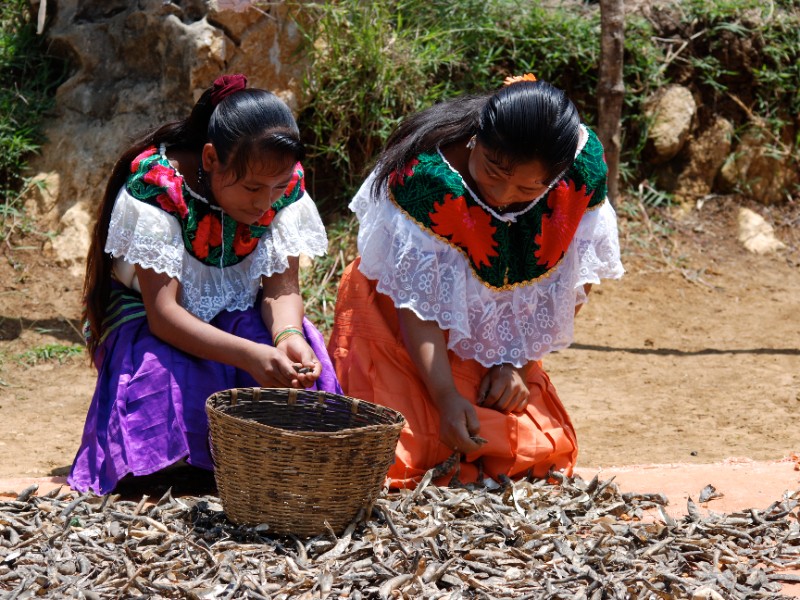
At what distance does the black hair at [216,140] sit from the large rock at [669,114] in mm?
4285

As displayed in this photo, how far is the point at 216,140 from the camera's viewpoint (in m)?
3.03

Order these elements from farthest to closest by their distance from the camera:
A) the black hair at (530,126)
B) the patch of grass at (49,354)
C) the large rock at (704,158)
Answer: the large rock at (704,158) < the patch of grass at (49,354) < the black hair at (530,126)

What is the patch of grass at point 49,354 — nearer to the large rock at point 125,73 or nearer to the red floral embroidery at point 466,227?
the large rock at point 125,73

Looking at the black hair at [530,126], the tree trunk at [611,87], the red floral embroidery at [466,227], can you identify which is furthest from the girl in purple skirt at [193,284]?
the tree trunk at [611,87]

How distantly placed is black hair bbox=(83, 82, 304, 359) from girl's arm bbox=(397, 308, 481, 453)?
0.64m

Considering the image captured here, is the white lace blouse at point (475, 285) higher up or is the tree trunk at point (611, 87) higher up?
the tree trunk at point (611, 87)

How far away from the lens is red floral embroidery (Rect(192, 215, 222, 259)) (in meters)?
3.16

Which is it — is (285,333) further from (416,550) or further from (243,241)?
(416,550)

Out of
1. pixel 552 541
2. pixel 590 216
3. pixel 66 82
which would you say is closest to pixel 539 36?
pixel 66 82

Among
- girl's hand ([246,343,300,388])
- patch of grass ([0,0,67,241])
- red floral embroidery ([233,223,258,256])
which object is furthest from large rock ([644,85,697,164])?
girl's hand ([246,343,300,388])

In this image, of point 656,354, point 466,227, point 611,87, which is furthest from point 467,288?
point 611,87

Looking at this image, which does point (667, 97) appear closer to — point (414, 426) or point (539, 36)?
point (539, 36)

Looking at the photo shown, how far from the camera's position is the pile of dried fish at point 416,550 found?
2.45 metres

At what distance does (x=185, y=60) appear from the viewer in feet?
18.4
